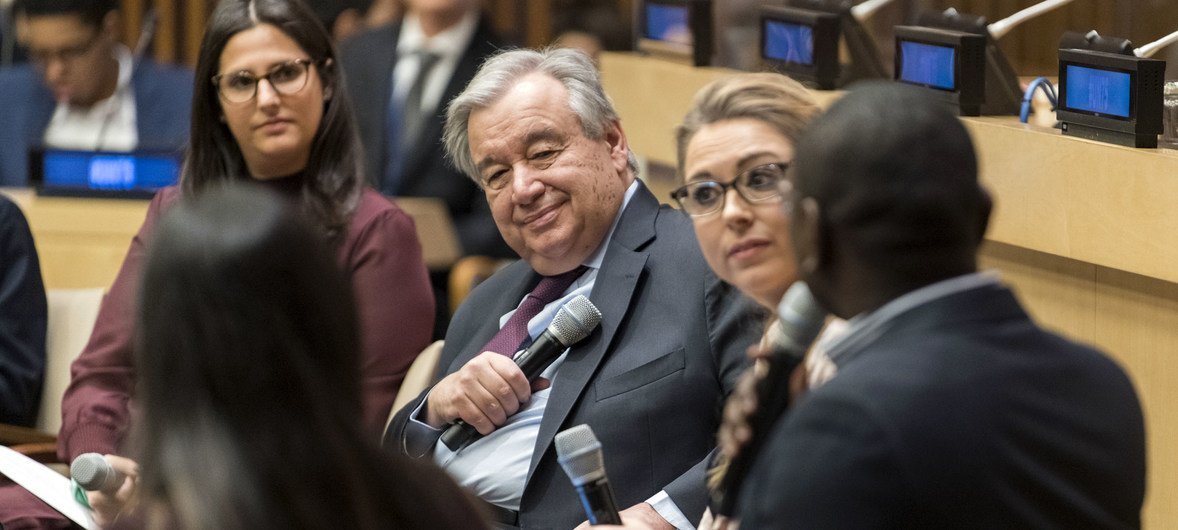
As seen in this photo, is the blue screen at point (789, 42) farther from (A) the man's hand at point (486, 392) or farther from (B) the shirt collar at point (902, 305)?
(B) the shirt collar at point (902, 305)

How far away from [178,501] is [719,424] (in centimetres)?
124

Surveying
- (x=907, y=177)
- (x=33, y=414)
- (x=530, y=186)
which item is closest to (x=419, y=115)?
(x=33, y=414)

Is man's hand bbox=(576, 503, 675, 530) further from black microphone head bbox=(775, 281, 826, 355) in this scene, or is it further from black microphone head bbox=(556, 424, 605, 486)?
black microphone head bbox=(775, 281, 826, 355)

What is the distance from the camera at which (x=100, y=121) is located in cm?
472

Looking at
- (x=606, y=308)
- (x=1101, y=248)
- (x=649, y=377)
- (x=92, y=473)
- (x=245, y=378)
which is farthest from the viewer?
(x=1101, y=248)

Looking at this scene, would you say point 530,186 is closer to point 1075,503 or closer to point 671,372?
point 671,372

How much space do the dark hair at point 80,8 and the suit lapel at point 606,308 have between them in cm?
275

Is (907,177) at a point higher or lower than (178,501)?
higher

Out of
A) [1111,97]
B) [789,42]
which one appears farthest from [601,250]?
[789,42]

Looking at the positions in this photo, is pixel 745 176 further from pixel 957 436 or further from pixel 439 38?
pixel 439 38

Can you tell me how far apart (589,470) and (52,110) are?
349 cm

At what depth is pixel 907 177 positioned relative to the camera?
53.1 inches

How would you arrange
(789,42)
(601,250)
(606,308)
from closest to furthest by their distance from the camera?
(606,308), (601,250), (789,42)

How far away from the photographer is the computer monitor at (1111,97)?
9.73ft
